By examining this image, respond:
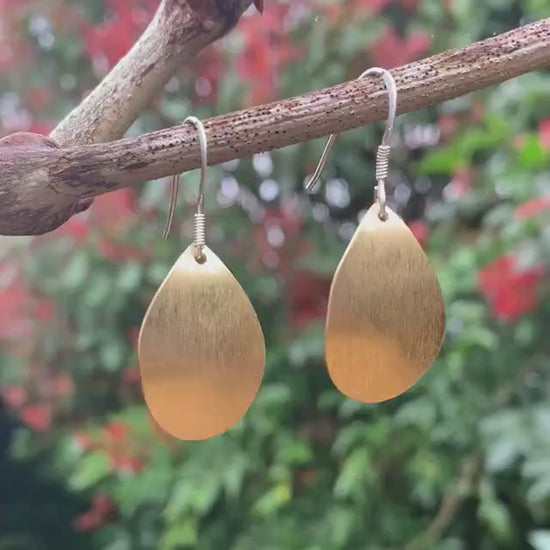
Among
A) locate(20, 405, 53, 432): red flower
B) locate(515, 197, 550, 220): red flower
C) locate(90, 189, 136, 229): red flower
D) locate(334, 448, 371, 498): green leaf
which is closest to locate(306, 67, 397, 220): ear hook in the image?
locate(515, 197, 550, 220): red flower

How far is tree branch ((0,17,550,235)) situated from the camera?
325 millimetres

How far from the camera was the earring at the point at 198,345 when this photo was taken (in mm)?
357

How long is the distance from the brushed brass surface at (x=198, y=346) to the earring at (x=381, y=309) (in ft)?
0.13

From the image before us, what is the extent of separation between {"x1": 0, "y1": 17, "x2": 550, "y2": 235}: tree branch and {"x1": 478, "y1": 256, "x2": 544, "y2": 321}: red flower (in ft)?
1.76

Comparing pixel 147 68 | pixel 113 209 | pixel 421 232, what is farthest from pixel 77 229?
pixel 147 68

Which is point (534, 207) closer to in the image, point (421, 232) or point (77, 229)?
point (421, 232)

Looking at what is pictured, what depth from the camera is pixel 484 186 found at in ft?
3.33

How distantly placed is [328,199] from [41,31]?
477 mm

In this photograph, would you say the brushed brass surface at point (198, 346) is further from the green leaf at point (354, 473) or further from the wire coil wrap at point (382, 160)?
the green leaf at point (354, 473)

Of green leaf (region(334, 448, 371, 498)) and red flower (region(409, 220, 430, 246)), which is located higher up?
red flower (region(409, 220, 430, 246))

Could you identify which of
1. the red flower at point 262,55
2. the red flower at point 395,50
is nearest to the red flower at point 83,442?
the red flower at point 262,55

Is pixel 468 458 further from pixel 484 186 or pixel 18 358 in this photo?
pixel 18 358

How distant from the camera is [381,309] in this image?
36 cm

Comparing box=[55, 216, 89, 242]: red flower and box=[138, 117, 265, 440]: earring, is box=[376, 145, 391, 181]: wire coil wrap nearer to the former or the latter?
box=[138, 117, 265, 440]: earring
